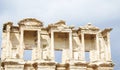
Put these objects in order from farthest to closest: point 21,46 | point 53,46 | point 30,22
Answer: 1. point 30,22
2. point 53,46
3. point 21,46

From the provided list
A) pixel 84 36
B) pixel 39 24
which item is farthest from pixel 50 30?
pixel 84 36

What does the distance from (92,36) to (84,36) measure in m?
0.66

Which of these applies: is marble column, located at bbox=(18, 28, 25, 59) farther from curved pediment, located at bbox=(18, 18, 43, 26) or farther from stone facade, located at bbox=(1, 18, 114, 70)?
curved pediment, located at bbox=(18, 18, 43, 26)

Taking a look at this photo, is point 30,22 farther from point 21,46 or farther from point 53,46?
point 53,46

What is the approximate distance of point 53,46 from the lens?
27.3 metres

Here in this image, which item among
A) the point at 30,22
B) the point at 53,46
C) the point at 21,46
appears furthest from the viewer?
the point at 30,22

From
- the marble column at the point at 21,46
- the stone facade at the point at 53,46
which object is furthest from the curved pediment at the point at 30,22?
the marble column at the point at 21,46

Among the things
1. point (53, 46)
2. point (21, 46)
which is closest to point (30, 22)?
point (21, 46)

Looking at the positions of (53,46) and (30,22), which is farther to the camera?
(30,22)

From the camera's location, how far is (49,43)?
91.3 feet

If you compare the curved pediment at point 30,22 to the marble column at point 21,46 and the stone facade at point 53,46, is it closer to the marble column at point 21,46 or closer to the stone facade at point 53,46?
the stone facade at point 53,46

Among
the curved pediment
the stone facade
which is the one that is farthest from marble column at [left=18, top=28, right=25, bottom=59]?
the curved pediment

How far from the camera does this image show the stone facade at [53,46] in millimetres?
26625

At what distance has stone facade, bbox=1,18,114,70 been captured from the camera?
87.4 ft
